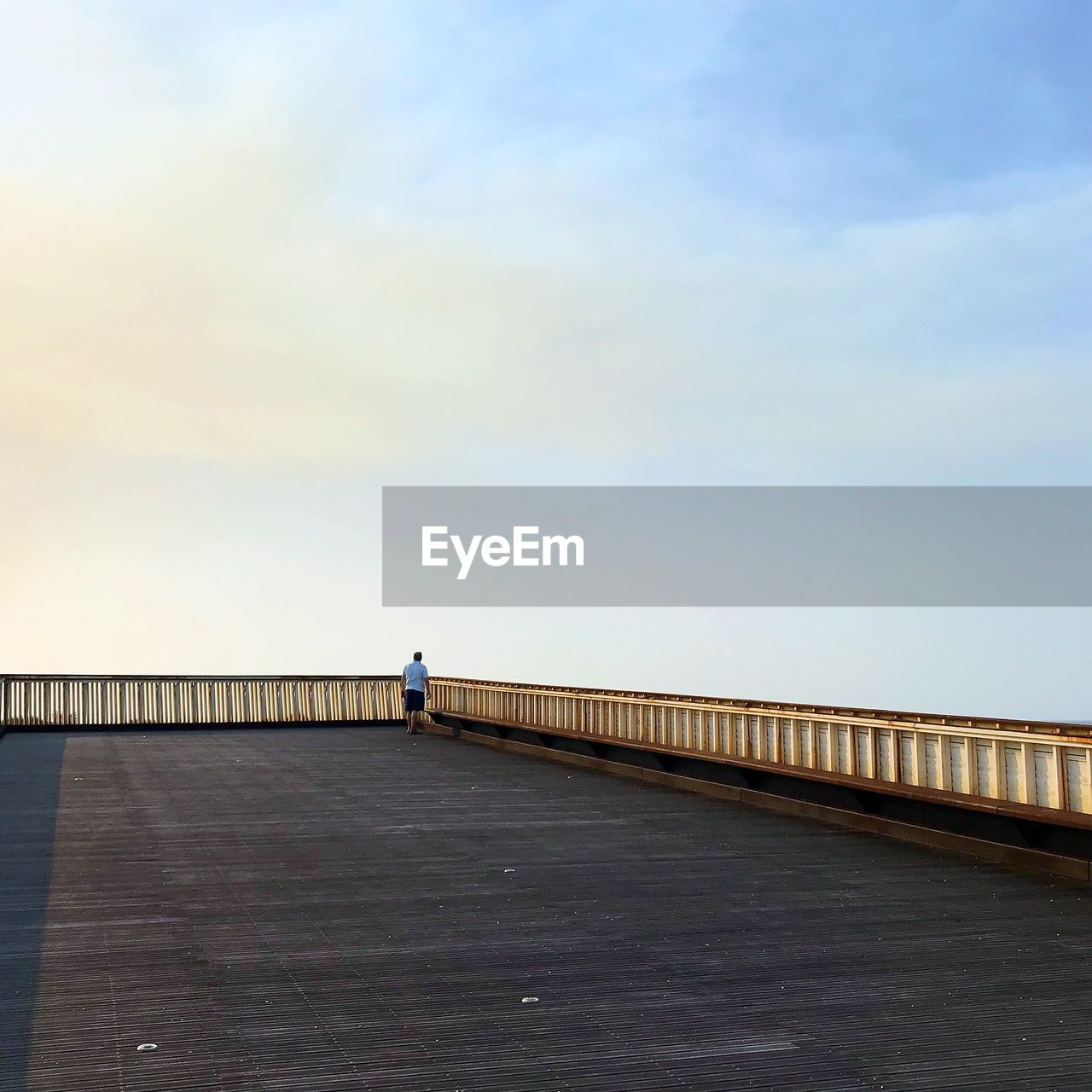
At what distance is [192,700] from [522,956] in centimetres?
2859

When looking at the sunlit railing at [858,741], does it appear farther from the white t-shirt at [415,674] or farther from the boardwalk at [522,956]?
the white t-shirt at [415,674]

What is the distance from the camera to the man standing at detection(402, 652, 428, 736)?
30.6 metres

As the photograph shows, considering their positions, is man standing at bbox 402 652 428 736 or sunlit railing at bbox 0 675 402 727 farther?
sunlit railing at bbox 0 675 402 727

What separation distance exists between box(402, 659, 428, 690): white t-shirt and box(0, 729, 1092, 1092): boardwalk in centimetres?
1511

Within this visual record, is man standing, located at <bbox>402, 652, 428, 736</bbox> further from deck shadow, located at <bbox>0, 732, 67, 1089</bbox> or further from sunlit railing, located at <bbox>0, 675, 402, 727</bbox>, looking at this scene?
deck shadow, located at <bbox>0, 732, 67, 1089</bbox>

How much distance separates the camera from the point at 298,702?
35.9 meters

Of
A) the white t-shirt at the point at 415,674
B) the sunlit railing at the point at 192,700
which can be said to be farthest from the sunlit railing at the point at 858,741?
the sunlit railing at the point at 192,700

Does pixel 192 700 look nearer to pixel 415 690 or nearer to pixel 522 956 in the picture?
pixel 415 690

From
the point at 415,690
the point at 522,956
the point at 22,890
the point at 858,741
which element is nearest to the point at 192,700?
the point at 415,690

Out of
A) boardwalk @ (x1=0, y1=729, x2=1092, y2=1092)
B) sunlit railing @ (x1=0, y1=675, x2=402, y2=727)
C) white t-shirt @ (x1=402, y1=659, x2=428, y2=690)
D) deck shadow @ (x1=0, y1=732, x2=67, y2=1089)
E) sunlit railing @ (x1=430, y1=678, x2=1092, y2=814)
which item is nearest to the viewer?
boardwalk @ (x1=0, y1=729, x2=1092, y2=1092)

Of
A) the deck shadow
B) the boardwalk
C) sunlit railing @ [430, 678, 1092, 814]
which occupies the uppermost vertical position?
sunlit railing @ [430, 678, 1092, 814]

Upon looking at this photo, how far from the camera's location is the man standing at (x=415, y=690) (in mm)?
30625

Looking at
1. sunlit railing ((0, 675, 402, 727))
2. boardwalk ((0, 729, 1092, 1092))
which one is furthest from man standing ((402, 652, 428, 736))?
boardwalk ((0, 729, 1092, 1092))

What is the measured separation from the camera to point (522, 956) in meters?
8.09
